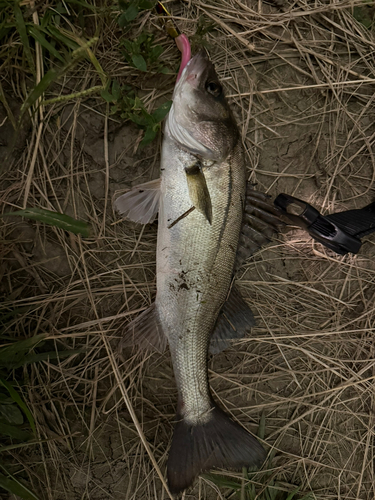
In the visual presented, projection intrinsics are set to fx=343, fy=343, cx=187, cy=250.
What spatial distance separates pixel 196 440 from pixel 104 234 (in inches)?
58.4

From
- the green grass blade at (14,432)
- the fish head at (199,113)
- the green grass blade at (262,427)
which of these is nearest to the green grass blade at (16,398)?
the green grass blade at (14,432)

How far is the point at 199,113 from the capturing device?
1.98 metres

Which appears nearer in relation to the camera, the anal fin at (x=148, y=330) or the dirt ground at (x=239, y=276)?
the anal fin at (x=148, y=330)

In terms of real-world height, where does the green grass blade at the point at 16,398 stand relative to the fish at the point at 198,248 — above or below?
below

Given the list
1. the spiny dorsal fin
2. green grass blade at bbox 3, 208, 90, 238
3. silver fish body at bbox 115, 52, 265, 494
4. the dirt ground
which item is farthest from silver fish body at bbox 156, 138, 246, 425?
green grass blade at bbox 3, 208, 90, 238

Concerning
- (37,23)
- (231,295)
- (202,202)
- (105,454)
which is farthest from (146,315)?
(37,23)

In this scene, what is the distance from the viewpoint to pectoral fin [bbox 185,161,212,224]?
6.40 feet

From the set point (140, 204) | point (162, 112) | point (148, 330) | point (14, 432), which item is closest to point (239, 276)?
point (148, 330)

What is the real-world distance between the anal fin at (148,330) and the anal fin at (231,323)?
349 mm

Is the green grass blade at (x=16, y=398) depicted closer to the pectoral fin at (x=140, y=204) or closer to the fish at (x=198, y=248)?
the fish at (x=198, y=248)

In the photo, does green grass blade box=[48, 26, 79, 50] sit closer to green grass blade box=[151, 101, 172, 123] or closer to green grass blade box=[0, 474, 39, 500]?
green grass blade box=[151, 101, 172, 123]

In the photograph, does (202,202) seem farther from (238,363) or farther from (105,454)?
(105,454)

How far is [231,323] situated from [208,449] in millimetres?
796

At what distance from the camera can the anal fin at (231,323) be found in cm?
228
